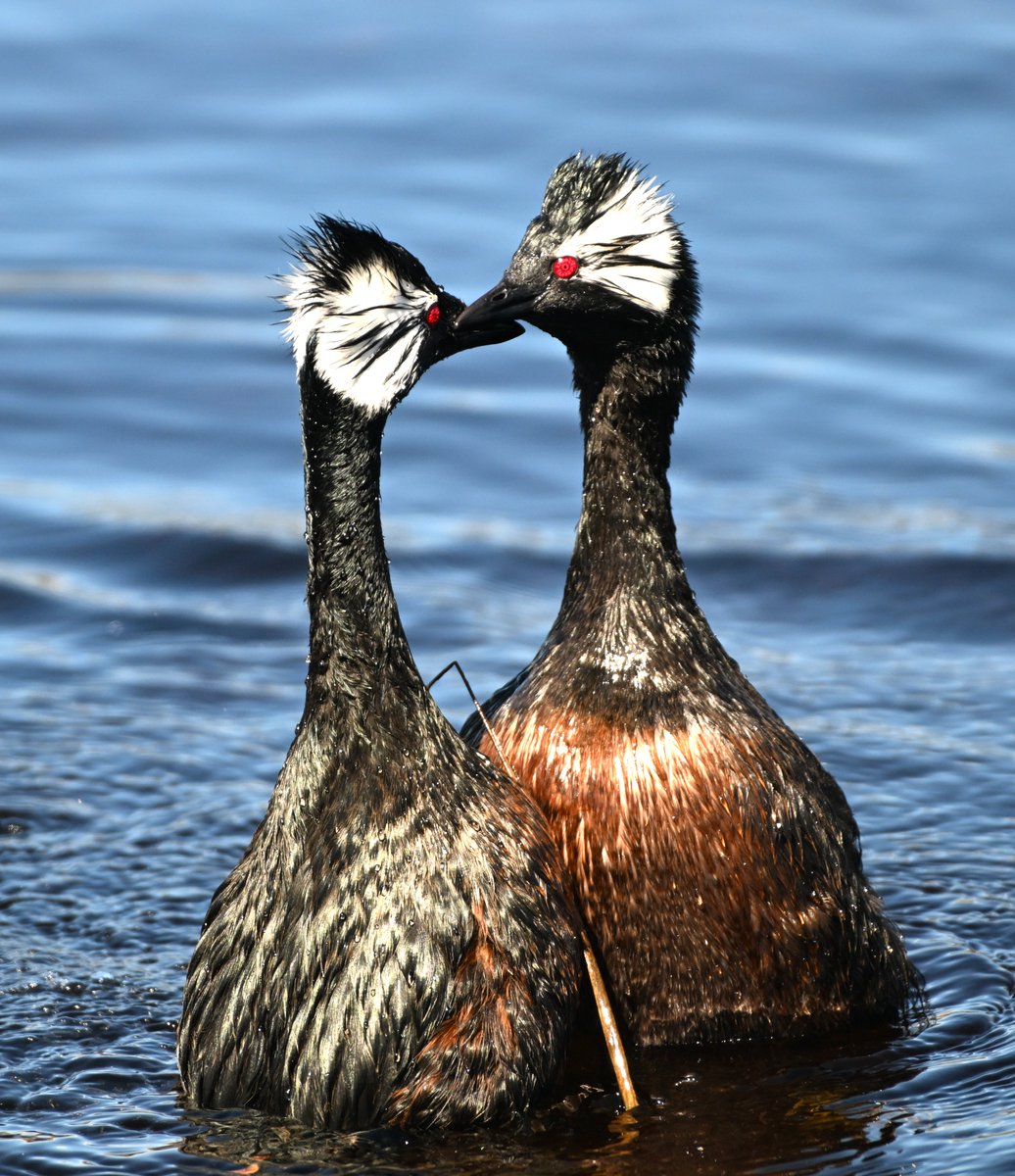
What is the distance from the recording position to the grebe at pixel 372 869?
6641 millimetres

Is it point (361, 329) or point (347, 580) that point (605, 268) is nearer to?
point (361, 329)

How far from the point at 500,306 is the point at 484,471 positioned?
6.06m

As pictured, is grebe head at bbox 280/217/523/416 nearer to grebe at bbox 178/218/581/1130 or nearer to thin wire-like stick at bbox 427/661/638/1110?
grebe at bbox 178/218/581/1130

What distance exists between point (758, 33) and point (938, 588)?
819 centimetres

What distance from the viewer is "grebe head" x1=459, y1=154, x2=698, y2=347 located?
7453 mm

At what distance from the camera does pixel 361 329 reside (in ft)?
21.4

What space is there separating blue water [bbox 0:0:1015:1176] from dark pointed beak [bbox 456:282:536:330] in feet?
8.65

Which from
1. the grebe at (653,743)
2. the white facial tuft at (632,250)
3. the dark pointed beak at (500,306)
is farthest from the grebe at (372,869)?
the white facial tuft at (632,250)

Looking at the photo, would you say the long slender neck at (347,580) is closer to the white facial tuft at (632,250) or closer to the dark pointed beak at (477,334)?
the dark pointed beak at (477,334)

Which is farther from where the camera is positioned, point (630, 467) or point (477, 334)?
point (630, 467)

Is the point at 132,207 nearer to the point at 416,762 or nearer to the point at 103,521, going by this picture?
the point at 103,521

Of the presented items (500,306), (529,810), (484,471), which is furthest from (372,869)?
(484,471)

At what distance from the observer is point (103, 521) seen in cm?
1284

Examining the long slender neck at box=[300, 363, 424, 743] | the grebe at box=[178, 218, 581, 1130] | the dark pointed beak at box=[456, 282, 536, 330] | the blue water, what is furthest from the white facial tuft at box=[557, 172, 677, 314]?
the blue water
